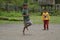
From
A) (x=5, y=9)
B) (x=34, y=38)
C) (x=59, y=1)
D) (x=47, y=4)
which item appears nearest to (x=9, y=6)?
(x=5, y=9)

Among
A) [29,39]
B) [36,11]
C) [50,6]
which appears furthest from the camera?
[50,6]

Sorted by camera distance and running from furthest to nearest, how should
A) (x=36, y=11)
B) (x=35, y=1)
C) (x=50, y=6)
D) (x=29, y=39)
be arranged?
(x=35, y=1) < (x=50, y=6) < (x=36, y=11) < (x=29, y=39)

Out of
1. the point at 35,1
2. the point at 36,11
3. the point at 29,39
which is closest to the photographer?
the point at 29,39

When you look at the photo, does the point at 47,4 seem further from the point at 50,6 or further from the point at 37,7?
the point at 37,7

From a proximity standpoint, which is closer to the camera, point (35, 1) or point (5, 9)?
point (5, 9)

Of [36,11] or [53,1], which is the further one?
[53,1]

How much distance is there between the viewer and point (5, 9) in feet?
174

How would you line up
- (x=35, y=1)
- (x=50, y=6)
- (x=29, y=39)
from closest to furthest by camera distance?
(x=29, y=39)
(x=50, y=6)
(x=35, y=1)

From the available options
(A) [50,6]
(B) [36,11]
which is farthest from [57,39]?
(A) [50,6]

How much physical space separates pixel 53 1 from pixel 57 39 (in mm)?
49024

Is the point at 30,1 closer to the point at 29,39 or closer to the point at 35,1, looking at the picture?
the point at 35,1

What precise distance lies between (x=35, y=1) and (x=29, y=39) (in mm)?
49391

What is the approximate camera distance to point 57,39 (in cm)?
1388

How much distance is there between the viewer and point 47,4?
5969cm
